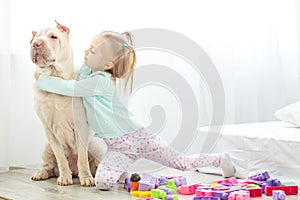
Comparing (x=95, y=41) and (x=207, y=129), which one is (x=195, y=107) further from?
(x=95, y=41)

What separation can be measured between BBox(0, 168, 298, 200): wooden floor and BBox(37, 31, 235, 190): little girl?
0.10m

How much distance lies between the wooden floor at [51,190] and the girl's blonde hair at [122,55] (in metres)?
0.45

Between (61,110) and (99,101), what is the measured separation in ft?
0.51

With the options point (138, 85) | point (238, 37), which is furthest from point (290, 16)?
point (138, 85)

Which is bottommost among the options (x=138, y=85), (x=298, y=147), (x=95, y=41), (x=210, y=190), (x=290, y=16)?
(x=210, y=190)

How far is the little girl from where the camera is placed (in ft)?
6.39

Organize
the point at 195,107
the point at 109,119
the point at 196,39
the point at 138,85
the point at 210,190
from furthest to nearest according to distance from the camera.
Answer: the point at 196,39, the point at 195,107, the point at 138,85, the point at 109,119, the point at 210,190

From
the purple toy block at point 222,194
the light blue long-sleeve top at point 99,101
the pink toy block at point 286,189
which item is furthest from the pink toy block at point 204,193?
the light blue long-sleeve top at point 99,101

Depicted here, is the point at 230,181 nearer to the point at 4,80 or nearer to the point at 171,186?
the point at 171,186

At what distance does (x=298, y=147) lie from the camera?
1862 millimetres

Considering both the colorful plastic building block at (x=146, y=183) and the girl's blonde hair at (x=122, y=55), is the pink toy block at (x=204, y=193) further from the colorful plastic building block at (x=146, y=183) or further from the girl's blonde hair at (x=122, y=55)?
Result: the girl's blonde hair at (x=122, y=55)

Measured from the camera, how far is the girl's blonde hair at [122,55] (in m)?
2.00

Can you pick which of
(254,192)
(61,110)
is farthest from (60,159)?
(254,192)

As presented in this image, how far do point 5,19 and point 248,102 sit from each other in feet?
4.41
